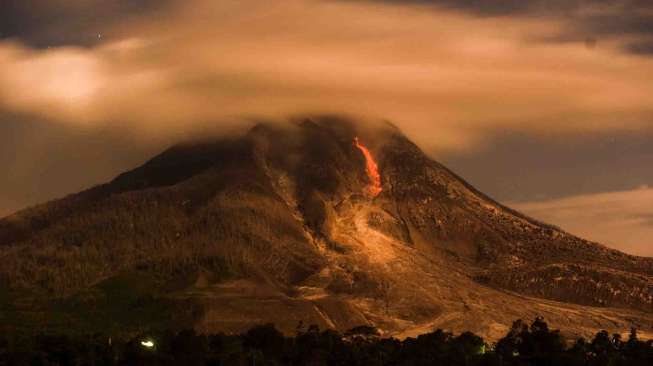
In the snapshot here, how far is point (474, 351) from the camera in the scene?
506ft

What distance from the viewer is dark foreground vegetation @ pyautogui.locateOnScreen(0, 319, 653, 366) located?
13688cm

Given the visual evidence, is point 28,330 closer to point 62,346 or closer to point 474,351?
point 62,346

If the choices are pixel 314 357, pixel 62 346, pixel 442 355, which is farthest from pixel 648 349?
pixel 62 346

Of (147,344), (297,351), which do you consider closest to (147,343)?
(147,344)

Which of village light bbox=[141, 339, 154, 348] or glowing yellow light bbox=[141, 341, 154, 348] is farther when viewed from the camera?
glowing yellow light bbox=[141, 341, 154, 348]

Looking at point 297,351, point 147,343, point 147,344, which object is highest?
point 147,344

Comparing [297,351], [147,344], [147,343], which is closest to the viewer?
[297,351]

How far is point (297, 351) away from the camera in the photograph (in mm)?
151250

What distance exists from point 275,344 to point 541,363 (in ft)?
118

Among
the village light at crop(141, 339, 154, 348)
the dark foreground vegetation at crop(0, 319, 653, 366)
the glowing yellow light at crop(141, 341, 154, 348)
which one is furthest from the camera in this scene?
the glowing yellow light at crop(141, 341, 154, 348)

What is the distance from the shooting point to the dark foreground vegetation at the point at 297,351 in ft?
449

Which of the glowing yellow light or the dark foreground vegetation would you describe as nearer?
the dark foreground vegetation

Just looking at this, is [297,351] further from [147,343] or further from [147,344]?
[147,343]

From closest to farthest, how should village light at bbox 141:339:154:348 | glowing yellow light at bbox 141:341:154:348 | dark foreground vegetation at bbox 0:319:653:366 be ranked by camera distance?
dark foreground vegetation at bbox 0:319:653:366, village light at bbox 141:339:154:348, glowing yellow light at bbox 141:341:154:348
